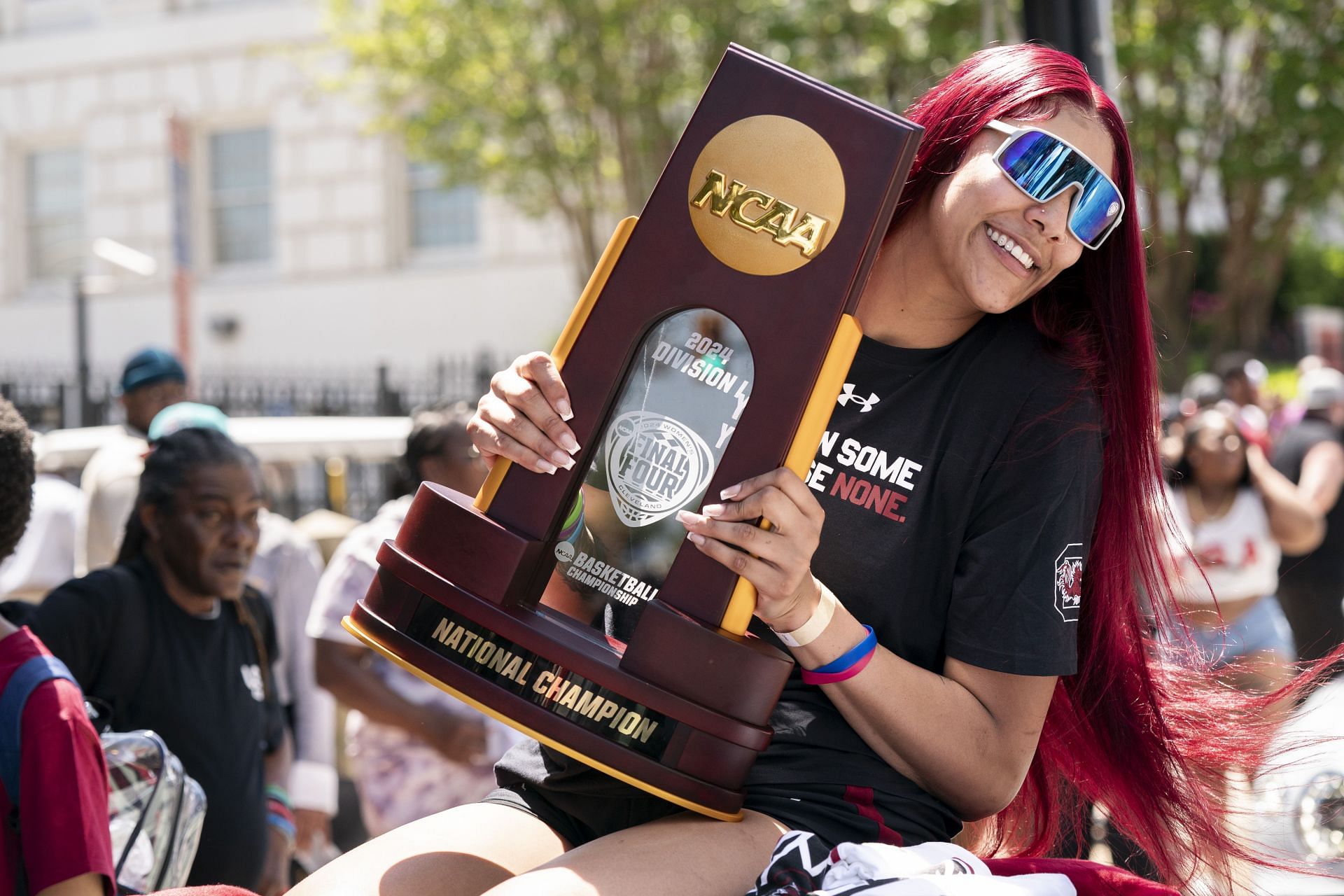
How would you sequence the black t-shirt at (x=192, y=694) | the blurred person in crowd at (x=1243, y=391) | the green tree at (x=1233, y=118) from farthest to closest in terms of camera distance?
1. the green tree at (x=1233, y=118)
2. the blurred person in crowd at (x=1243, y=391)
3. the black t-shirt at (x=192, y=694)

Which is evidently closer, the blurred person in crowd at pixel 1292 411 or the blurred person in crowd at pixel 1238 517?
the blurred person in crowd at pixel 1238 517

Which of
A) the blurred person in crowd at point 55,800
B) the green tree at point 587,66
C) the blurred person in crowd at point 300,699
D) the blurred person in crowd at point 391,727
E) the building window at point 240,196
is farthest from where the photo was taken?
the building window at point 240,196

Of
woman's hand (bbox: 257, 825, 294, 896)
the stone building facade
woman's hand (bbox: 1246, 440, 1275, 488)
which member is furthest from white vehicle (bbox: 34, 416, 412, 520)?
the stone building facade

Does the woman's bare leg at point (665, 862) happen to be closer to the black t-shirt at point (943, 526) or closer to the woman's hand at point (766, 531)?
the black t-shirt at point (943, 526)

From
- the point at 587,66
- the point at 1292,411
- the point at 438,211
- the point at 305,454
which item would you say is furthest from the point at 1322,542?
the point at 438,211

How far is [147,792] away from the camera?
2.70 meters

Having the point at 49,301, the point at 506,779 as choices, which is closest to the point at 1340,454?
the point at 506,779

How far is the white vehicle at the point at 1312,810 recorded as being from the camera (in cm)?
256

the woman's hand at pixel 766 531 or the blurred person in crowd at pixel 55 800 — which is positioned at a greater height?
the woman's hand at pixel 766 531

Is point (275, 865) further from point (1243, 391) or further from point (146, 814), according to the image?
point (1243, 391)

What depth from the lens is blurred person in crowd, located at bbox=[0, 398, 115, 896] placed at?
202 cm

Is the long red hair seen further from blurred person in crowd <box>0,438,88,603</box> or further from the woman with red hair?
blurred person in crowd <box>0,438,88,603</box>

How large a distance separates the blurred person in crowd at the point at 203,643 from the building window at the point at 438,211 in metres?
16.1

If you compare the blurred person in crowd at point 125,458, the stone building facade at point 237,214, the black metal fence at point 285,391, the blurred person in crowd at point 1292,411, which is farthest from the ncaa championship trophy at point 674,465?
the stone building facade at point 237,214
